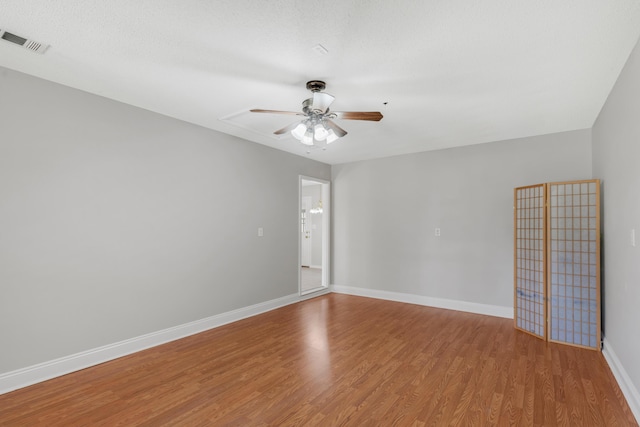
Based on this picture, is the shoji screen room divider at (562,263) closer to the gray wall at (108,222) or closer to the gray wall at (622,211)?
the gray wall at (622,211)

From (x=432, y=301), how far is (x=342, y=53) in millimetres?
4133

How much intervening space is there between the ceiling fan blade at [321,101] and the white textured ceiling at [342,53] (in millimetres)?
149

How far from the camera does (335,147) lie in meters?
4.79

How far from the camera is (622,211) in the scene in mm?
2535

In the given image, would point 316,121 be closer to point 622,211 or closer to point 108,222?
point 108,222

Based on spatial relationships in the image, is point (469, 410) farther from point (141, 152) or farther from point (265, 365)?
point (141, 152)

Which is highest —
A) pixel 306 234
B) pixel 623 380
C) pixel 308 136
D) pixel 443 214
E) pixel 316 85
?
pixel 316 85

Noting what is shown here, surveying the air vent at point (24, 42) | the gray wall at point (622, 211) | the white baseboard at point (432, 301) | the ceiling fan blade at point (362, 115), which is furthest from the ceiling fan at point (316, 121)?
the white baseboard at point (432, 301)

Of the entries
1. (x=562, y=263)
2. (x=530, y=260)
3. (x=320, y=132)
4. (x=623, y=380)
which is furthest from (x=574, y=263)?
(x=320, y=132)

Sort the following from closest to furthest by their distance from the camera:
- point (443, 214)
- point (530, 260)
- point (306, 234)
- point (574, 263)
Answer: point (574, 263), point (530, 260), point (443, 214), point (306, 234)

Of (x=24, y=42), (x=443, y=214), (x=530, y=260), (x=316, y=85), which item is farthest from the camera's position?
(x=443, y=214)

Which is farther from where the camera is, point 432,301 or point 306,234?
point 306,234

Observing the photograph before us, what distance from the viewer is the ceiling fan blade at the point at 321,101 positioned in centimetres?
253

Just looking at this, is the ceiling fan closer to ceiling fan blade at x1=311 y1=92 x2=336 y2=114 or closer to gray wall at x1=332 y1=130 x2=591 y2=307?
ceiling fan blade at x1=311 y1=92 x2=336 y2=114
